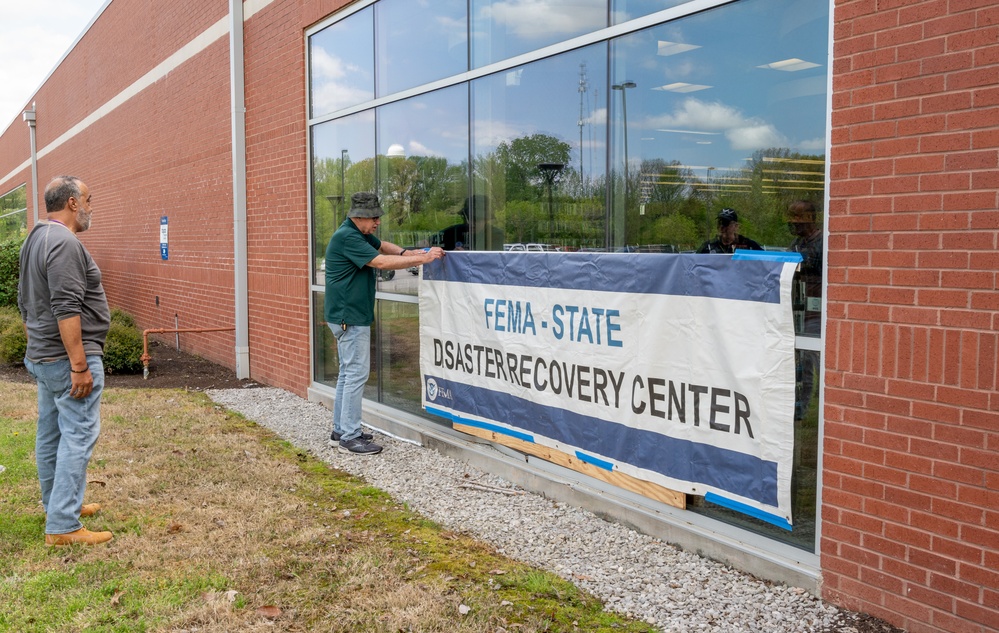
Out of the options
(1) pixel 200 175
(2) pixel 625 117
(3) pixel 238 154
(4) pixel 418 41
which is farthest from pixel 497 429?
(1) pixel 200 175

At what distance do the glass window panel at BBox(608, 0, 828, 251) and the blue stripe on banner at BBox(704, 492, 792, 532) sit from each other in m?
1.38

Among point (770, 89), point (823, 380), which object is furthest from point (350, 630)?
point (770, 89)

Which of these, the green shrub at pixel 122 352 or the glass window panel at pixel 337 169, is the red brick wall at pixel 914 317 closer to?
the glass window panel at pixel 337 169

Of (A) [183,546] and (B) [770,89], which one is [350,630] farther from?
(B) [770,89]

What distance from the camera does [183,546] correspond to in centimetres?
510

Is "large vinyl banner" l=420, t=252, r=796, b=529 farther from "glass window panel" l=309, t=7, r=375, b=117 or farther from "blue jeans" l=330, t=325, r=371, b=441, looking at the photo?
"glass window panel" l=309, t=7, r=375, b=117

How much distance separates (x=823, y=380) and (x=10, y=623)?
13.4 feet

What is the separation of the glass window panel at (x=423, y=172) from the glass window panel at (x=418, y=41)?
0.67ft

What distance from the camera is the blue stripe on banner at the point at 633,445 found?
4.48 meters

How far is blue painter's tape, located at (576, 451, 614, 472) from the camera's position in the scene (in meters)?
5.41

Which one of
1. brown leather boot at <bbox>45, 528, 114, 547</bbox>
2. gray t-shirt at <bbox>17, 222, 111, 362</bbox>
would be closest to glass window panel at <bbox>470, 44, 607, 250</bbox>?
gray t-shirt at <bbox>17, 222, 111, 362</bbox>

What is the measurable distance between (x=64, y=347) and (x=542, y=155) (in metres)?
3.38

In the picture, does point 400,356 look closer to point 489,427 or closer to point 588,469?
point 489,427

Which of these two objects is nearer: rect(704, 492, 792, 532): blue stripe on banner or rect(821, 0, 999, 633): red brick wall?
rect(821, 0, 999, 633): red brick wall
